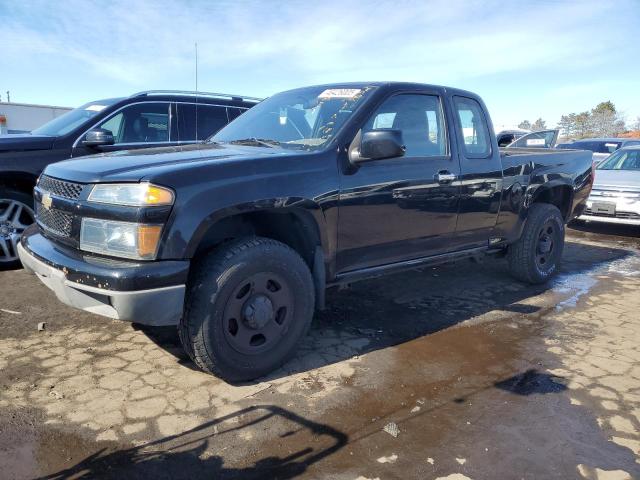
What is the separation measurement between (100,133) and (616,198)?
7.72m

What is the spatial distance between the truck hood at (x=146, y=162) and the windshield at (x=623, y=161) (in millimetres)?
8293

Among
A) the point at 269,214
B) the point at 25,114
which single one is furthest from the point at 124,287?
the point at 25,114

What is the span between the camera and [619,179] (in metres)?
8.51

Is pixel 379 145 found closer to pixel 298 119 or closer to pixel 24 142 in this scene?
pixel 298 119

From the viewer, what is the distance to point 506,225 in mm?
4730

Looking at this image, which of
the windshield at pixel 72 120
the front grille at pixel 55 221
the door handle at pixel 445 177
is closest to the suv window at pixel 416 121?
the door handle at pixel 445 177

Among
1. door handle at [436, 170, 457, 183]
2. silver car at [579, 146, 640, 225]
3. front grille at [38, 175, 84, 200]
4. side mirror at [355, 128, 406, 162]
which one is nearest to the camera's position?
front grille at [38, 175, 84, 200]

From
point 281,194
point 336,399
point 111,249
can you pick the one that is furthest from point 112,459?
point 281,194

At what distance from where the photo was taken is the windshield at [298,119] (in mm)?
3523

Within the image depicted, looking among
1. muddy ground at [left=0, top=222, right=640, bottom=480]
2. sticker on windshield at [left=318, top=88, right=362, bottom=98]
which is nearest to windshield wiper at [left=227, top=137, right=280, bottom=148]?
sticker on windshield at [left=318, top=88, right=362, bottom=98]

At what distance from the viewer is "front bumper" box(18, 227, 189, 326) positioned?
2.55 meters

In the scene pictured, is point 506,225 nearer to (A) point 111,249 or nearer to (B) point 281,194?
(B) point 281,194

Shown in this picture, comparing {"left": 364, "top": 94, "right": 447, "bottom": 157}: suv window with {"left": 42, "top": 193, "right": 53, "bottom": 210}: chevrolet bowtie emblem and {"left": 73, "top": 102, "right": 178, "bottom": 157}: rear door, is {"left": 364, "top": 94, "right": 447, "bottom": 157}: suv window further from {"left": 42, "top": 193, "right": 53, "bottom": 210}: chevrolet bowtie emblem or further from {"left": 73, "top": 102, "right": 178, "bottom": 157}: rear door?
{"left": 73, "top": 102, "right": 178, "bottom": 157}: rear door

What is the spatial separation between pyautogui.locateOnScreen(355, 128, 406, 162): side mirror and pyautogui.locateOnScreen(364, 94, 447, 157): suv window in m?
0.41
